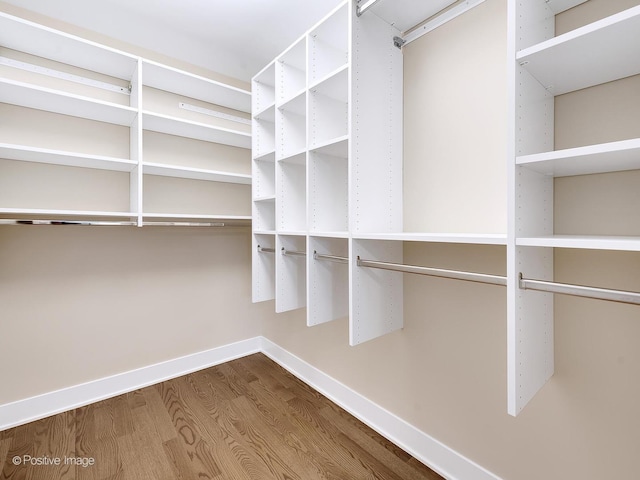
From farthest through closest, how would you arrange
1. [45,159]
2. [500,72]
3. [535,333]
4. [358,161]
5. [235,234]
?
[235,234], [45,159], [358,161], [500,72], [535,333]

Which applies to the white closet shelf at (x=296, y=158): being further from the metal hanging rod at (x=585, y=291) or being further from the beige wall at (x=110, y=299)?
the metal hanging rod at (x=585, y=291)

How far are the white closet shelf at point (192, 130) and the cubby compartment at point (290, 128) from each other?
53 cm

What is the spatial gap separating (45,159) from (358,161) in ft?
6.09

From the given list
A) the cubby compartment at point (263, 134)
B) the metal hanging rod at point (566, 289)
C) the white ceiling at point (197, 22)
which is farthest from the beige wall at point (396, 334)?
the white ceiling at point (197, 22)

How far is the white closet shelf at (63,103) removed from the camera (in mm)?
1686

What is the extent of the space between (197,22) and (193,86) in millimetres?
415

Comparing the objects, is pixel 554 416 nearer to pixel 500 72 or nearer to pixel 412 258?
pixel 412 258

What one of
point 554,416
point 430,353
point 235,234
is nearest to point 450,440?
point 430,353

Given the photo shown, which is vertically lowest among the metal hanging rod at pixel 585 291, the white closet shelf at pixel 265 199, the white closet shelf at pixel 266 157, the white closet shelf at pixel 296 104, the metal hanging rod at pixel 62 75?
the metal hanging rod at pixel 585 291

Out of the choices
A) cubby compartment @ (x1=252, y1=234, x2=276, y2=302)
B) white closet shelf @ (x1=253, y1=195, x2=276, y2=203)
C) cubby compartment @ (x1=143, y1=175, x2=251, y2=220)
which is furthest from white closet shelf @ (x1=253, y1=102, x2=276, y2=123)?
cubby compartment @ (x1=252, y1=234, x2=276, y2=302)

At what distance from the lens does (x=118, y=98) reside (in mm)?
2215

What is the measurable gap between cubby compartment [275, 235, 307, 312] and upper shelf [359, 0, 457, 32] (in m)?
1.31

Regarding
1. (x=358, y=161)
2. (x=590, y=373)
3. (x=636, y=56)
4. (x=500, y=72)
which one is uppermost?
(x=500, y=72)

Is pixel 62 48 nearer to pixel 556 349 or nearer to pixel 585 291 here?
pixel 585 291
